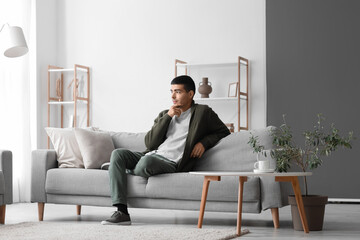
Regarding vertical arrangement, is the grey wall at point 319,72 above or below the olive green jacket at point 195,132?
above

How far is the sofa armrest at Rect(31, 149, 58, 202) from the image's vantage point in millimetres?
4438

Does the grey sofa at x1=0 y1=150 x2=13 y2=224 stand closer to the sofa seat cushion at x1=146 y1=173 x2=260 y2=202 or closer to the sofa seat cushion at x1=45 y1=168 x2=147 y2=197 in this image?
the sofa seat cushion at x1=45 y1=168 x2=147 y2=197

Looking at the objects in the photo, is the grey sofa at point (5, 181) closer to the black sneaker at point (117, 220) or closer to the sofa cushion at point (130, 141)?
the black sneaker at point (117, 220)

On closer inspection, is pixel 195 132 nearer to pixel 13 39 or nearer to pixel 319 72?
pixel 13 39

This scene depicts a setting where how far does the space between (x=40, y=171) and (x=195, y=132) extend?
4.06 feet

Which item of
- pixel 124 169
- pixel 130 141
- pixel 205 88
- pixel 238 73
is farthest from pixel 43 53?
pixel 124 169

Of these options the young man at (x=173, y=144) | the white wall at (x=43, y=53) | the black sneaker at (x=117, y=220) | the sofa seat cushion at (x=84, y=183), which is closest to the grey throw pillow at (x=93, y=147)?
the sofa seat cushion at (x=84, y=183)

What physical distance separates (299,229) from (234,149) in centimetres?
77

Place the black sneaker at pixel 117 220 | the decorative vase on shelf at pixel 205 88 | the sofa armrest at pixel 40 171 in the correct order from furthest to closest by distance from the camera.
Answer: the decorative vase on shelf at pixel 205 88
the sofa armrest at pixel 40 171
the black sneaker at pixel 117 220

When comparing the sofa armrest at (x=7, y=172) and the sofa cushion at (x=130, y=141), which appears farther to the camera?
the sofa cushion at (x=130, y=141)

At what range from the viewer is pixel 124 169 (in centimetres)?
405

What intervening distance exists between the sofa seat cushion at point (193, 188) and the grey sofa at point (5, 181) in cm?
99

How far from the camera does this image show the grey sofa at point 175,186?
3783mm

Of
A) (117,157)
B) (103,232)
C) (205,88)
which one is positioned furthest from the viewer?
(205,88)
